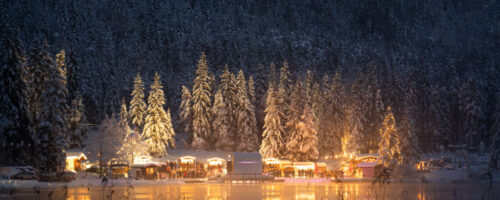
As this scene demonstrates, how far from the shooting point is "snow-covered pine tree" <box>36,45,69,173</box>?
51.7m

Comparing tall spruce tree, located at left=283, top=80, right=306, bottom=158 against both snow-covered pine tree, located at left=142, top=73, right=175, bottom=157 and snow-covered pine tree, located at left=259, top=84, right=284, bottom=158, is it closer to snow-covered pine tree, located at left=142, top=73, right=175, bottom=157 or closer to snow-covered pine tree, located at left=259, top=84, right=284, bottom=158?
snow-covered pine tree, located at left=259, top=84, right=284, bottom=158

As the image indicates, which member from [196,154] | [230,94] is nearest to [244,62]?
[230,94]

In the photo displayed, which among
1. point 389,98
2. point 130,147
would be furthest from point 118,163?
point 389,98

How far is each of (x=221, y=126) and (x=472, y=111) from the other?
1717 inches

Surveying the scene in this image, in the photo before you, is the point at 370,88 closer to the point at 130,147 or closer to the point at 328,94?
the point at 328,94

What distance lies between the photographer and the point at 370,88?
3548 inches

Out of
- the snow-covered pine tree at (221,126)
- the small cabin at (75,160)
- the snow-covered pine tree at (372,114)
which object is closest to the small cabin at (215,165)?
the snow-covered pine tree at (221,126)

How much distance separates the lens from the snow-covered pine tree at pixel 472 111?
95.2 meters

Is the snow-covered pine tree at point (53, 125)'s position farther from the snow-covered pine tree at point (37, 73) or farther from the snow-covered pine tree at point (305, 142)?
the snow-covered pine tree at point (305, 142)

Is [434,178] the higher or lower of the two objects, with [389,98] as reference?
lower

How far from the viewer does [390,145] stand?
71.4 metres

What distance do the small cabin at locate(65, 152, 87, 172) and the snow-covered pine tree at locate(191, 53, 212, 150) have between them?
1946 cm

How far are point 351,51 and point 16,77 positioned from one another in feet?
502

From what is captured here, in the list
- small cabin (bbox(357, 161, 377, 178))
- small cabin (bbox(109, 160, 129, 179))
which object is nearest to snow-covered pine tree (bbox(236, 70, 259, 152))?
small cabin (bbox(357, 161, 377, 178))
